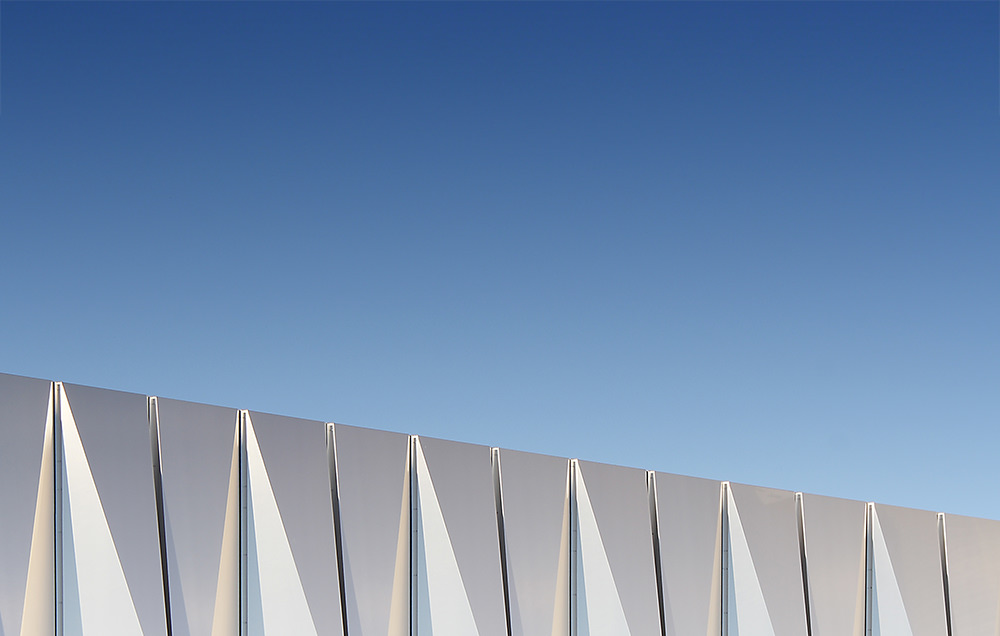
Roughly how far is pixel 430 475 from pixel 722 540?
7.38 metres

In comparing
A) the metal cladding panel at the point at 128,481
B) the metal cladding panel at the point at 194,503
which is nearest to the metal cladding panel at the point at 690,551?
the metal cladding panel at the point at 194,503

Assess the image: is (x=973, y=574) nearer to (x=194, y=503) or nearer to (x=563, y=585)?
(x=563, y=585)

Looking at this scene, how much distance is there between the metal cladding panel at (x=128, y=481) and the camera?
45.5 ft

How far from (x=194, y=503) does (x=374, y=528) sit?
309 centimetres

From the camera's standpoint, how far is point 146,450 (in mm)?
14414

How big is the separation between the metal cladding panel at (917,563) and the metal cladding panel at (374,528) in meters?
12.3

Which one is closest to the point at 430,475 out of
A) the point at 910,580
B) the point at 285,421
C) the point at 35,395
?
the point at 285,421

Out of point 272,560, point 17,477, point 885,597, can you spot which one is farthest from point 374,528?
point 885,597

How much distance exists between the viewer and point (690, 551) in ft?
69.4

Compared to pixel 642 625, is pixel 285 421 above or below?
above

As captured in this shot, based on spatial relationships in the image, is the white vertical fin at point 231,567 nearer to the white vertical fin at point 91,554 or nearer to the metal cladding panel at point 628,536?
the white vertical fin at point 91,554

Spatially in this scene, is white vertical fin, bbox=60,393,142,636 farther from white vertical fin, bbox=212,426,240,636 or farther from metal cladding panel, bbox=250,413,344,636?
metal cladding panel, bbox=250,413,344,636

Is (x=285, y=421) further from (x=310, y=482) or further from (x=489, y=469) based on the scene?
(x=489, y=469)

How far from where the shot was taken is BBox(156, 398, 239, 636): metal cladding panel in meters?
14.5
